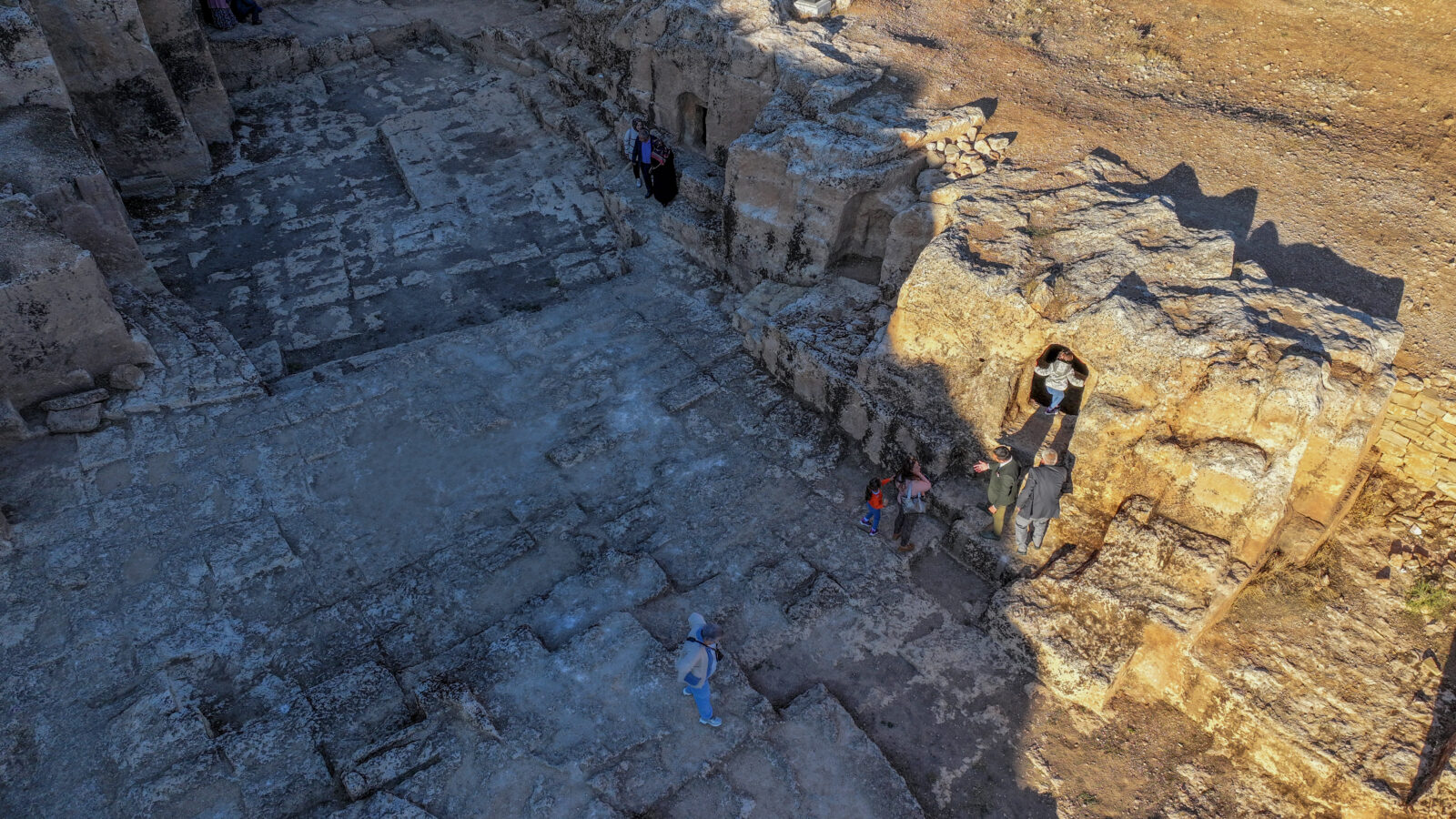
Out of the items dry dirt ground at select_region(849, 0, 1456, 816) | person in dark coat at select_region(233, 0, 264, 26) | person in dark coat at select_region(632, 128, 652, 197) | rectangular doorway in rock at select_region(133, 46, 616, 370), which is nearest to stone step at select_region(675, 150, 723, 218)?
person in dark coat at select_region(632, 128, 652, 197)

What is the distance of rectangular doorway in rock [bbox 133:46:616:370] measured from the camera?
32.1 ft

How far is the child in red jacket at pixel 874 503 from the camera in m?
6.66

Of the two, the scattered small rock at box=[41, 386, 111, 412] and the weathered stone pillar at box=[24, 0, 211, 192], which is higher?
the weathered stone pillar at box=[24, 0, 211, 192]

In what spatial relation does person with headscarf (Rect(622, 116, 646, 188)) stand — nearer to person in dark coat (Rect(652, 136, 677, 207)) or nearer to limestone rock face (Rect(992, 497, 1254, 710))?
person in dark coat (Rect(652, 136, 677, 207))

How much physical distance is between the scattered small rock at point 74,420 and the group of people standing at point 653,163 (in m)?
5.91

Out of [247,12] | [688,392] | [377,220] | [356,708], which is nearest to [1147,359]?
[688,392]

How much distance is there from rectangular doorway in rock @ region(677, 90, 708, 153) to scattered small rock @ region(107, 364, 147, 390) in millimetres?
6371

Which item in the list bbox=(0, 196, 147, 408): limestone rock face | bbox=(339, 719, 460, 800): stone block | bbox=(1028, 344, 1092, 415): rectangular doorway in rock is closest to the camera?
bbox=(339, 719, 460, 800): stone block

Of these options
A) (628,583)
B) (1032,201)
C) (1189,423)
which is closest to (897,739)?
(628,583)

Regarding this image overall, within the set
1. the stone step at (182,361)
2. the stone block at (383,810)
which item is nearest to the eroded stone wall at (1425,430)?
the stone block at (383,810)

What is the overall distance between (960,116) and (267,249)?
793 cm

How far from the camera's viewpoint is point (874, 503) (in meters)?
6.68

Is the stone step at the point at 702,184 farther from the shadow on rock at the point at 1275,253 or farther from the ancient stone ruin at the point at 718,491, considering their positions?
the shadow on rock at the point at 1275,253

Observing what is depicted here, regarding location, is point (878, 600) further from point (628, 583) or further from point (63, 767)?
point (63, 767)
